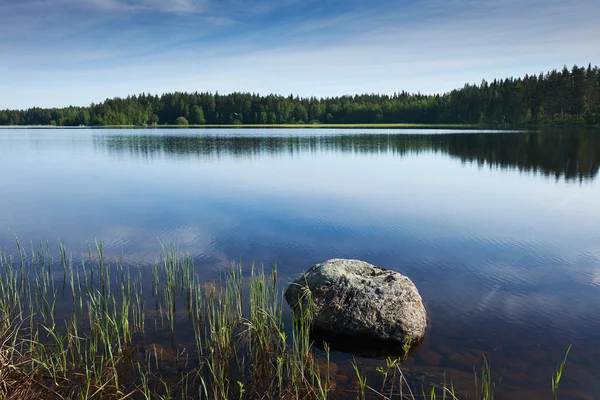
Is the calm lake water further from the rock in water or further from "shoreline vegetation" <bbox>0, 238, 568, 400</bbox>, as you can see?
"shoreline vegetation" <bbox>0, 238, 568, 400</bbox>

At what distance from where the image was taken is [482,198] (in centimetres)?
2358

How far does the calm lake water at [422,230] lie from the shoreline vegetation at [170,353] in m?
1.02

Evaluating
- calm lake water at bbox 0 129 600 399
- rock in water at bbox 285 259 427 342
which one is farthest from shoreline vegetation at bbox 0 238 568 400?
calm lake water at bbox 0 129 600 399

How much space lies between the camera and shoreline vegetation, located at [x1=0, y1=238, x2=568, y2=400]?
253 inches

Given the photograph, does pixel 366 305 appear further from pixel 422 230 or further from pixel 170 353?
pixel 422 230

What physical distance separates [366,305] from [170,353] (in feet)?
12.7

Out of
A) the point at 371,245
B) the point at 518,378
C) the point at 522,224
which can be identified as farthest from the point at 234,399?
the point at 522,224

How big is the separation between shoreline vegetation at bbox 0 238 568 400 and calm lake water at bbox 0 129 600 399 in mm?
1022

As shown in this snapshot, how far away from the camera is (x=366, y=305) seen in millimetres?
8766

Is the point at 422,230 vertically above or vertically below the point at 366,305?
below

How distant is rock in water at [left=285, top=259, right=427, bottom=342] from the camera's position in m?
8.49

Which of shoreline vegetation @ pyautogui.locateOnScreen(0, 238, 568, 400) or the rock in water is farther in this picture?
the rock in water

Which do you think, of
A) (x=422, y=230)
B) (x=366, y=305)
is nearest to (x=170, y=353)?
(x=366, y=305)

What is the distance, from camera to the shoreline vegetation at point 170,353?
642cm
